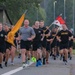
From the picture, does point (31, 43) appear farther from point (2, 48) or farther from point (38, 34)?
point (2, 48)

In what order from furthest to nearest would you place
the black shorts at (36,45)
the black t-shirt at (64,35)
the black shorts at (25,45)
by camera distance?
the black t-shirt at (64,35)
the black shorts at (36,45)
the black shorts at (25,45)

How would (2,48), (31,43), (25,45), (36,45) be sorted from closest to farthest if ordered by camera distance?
(25,45), (2,48), (31,43), (36,45)

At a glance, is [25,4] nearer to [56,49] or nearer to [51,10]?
[56,49]

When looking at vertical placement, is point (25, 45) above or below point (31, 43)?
below

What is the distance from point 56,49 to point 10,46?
28.3 feet

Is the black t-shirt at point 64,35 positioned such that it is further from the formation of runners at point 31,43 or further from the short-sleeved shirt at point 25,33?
the short-sleeved shirt at point 25,33

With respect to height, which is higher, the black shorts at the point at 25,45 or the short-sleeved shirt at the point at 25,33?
the short-sleeved shirt at the point at 25,33

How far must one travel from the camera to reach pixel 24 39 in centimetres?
1786

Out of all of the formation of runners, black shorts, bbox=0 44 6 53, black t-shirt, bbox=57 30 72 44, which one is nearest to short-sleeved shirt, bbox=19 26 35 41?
the formation of runners

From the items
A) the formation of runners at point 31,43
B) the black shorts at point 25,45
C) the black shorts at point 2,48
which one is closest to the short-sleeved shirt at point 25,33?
the formation of runners at point 31,43

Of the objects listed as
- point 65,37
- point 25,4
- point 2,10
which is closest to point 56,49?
point 65,37

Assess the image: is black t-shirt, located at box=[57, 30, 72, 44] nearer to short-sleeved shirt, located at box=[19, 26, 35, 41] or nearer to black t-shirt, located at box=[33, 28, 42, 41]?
black t-shirt, located at box=[33, 28, 42, 41]

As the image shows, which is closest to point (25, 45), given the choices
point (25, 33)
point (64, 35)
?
point (25, 33)

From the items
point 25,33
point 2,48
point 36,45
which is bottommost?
point 2,48
